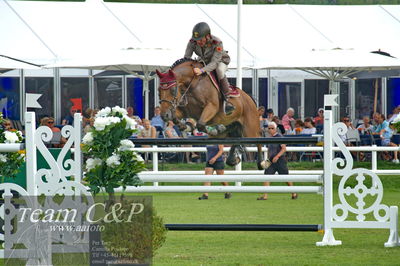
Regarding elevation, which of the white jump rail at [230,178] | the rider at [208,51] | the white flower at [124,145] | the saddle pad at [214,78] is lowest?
the white jump rail at [230,178]

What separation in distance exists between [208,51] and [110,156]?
4174 millimetres

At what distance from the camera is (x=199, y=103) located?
37.6 ft

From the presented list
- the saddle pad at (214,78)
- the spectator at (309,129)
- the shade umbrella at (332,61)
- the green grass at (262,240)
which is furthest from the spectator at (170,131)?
the saddle pad at (214,78)

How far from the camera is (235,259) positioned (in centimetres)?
838

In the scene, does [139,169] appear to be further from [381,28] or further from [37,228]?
[381,28]

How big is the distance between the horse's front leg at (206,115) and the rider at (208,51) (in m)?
0.33

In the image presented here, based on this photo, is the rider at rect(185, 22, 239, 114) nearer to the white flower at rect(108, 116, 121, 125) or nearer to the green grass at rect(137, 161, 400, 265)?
the green grass at rect(137, 161, 400, 265)

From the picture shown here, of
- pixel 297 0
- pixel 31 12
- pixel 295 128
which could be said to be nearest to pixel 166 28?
pixel 31 12

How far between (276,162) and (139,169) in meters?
8.64

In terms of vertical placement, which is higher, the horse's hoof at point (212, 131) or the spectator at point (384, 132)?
the horse's hoof at point (212, 131)

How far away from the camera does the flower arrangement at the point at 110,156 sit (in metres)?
7.47

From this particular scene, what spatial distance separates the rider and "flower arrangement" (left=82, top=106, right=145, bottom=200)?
148 inches

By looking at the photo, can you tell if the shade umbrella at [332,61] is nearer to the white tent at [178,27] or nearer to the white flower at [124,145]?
the white tent at [178,27]

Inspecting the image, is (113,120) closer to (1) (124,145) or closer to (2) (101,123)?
(2) (101,123)
